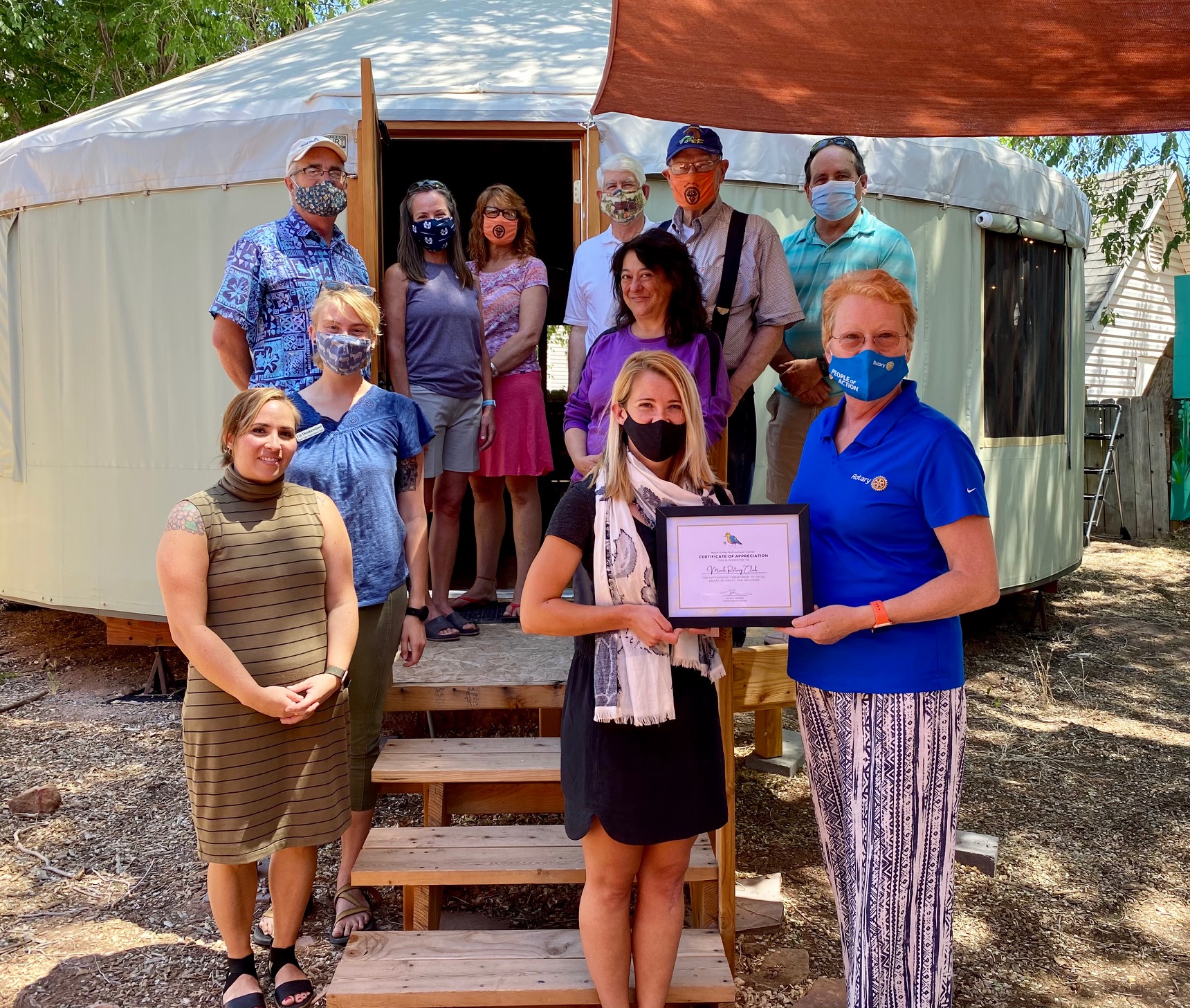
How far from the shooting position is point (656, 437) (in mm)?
2152

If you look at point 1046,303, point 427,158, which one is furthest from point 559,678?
point 427,158

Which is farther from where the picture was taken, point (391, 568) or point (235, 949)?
point (391, 568)

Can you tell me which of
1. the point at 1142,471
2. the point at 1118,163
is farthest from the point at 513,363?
the point at 1118,163

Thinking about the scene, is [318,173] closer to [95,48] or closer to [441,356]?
[441,356]

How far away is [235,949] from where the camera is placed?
102 inches

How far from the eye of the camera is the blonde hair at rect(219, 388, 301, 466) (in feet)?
8.04

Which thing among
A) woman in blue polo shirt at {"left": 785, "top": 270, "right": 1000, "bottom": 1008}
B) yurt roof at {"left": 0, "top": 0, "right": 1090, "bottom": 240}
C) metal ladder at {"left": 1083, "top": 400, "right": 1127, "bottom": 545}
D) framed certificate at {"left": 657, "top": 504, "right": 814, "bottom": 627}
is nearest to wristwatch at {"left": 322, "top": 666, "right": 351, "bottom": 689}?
framed certificate at {"left": 657, "top": 504, "right": 814, "bottom": 627}

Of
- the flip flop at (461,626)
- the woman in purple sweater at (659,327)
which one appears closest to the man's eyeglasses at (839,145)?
the woman in purple sweater at (659,327)

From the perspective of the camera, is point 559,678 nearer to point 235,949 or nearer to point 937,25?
point 235,949

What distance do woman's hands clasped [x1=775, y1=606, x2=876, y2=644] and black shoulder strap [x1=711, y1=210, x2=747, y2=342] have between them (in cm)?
129

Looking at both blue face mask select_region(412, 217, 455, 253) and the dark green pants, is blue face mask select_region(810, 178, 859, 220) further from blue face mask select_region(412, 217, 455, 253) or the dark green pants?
the dark green pants

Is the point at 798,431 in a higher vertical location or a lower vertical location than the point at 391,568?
higher

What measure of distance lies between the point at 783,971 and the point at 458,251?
8.84ft

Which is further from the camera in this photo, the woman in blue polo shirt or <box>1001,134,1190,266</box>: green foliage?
<box>1001,134,1190,266</box>: green foliage
